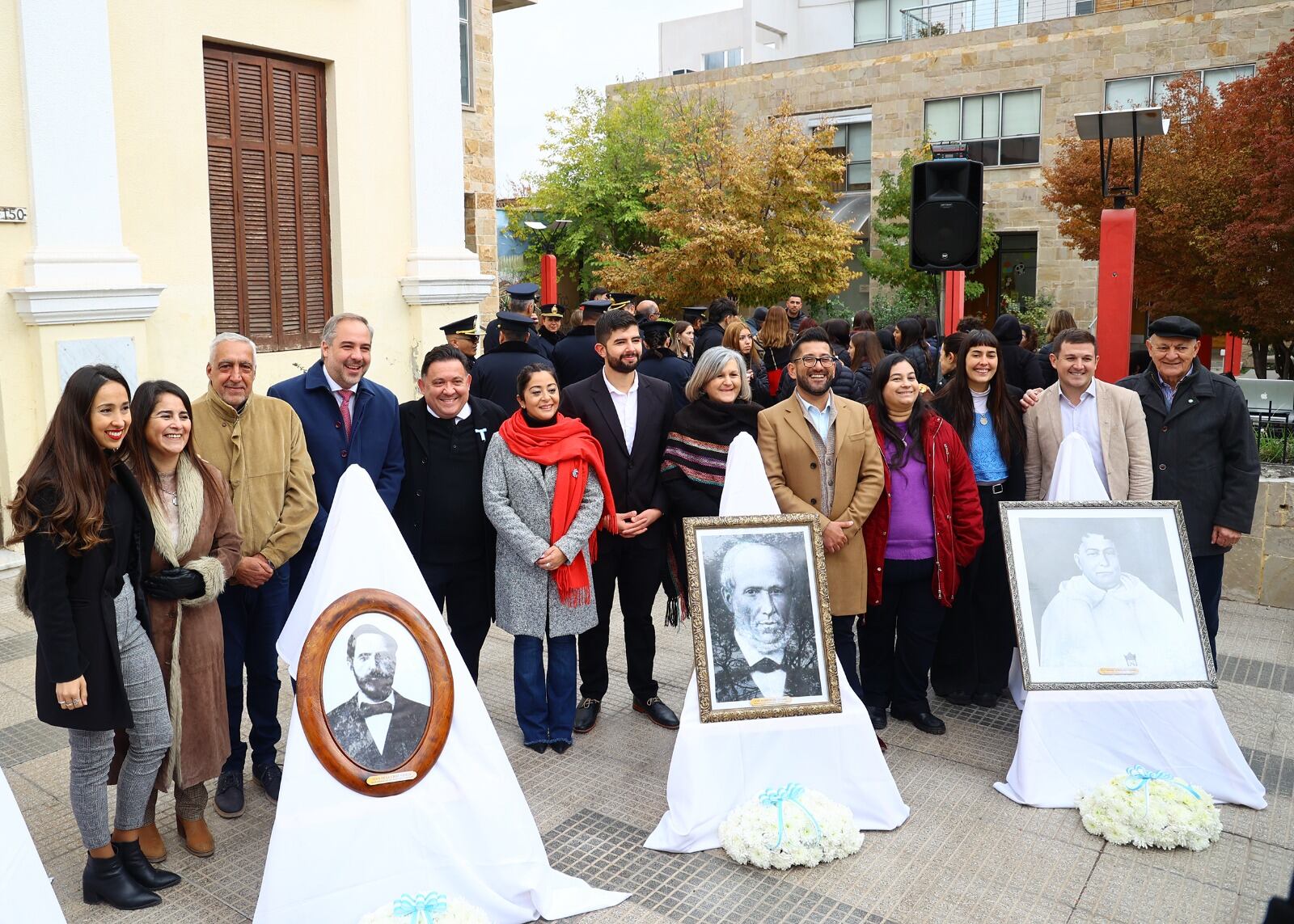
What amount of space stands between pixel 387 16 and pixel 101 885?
29.4ft

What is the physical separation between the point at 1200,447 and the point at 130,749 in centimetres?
531

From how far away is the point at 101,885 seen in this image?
12.9 feet

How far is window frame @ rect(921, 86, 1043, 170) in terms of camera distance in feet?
88.3

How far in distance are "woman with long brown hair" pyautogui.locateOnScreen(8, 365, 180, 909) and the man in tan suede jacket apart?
54cm

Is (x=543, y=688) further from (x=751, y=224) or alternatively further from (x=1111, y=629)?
(x=751, y=224)

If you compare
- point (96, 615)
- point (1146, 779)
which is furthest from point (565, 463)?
point (1146, 779)

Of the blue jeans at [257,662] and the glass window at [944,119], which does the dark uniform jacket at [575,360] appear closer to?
the blue jeans at [257,662]

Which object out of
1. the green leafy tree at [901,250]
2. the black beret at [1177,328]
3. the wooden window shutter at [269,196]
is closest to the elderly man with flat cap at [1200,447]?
the black beret at [1177,328]

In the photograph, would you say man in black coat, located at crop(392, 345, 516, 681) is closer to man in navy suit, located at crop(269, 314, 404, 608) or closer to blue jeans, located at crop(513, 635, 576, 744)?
man in navy suit, located at crop(269, 314, 404, 608)

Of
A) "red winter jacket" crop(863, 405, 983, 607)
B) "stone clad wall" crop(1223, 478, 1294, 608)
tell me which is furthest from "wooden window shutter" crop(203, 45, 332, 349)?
"stone clad wall" crop(1223, 478, 1294, 608)

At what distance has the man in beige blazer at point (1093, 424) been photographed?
18.1 ft

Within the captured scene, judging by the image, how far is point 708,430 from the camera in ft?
17.7

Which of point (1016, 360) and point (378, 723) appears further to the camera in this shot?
point (1016, 360)

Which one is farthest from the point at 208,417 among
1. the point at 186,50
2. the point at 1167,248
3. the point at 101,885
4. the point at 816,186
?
the point at 816,186
